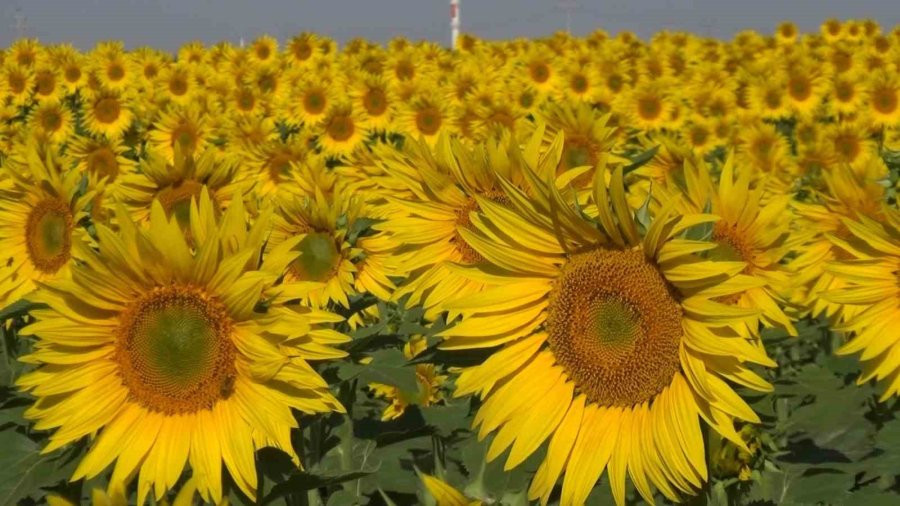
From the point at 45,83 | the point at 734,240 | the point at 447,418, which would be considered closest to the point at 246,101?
the point at 45,83

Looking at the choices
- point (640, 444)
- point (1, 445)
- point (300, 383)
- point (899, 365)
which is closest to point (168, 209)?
A: point (1, 445)

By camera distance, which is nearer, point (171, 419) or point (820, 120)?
point (171, 419)

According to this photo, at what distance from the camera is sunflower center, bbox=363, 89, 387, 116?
10695 millimetres

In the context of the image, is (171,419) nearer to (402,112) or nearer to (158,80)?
(402,112)

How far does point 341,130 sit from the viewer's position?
34.1 ft

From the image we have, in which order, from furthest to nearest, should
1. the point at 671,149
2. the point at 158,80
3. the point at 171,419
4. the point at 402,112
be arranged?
the point at 158,80 → the point at 402,112 → the point at 671,149 → the point at 171,419

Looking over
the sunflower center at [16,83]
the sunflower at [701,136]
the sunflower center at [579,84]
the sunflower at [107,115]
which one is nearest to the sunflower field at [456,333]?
the sunflower at [701,136]

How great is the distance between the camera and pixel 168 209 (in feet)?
14.6

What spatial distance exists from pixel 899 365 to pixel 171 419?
210 cm

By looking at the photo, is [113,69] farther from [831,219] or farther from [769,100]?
[831,219]

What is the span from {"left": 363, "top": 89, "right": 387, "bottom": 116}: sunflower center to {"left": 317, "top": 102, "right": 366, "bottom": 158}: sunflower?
10.5 inches

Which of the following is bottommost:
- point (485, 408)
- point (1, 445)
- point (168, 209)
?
point (1, 445)

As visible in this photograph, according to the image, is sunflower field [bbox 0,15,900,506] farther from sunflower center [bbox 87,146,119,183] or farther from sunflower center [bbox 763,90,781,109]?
sunflower center [bbox 763,90,781,109]

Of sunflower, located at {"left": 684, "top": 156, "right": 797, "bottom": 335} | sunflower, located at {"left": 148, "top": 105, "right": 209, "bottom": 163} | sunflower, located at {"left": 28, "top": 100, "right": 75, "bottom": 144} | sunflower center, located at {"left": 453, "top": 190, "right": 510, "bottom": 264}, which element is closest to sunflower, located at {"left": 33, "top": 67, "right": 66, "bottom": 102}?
sunflower, located at {"left": 28, "top": 100, "right": 75, "bottom": 144}
